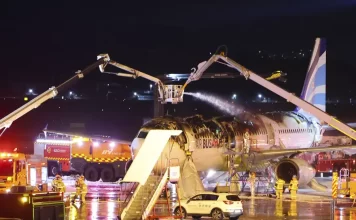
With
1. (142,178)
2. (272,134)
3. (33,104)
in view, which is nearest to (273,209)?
(142,178)

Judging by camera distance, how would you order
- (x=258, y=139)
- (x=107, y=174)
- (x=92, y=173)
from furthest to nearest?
(x=92, y=173) → (x=107, y=174) → (x=258, y=139)

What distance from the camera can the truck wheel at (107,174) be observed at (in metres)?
58.3

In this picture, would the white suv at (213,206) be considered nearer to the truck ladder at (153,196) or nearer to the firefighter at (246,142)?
the truck ladder at (153,196)

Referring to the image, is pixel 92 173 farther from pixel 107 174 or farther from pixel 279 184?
pixel 279 184

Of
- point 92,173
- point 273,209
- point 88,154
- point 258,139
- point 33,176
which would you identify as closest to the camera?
point 273,209

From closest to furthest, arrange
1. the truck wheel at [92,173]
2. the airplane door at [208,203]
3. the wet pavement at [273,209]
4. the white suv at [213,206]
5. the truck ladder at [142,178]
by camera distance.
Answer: the truck ladder at [142,178], the white suv at [213,206], the airplane door at [208,203], the wet pavement at [273,209], the truck wheel at [92,173]

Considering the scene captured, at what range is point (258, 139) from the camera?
48.2 metres

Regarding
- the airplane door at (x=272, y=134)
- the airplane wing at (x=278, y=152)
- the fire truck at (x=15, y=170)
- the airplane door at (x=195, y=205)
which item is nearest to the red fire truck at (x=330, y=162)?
the airplane door at (x=272, y=134)

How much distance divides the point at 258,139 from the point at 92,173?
678 inches

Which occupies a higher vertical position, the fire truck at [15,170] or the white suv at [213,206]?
the fire truck at [15,170]

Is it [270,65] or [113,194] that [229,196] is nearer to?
[113,194]

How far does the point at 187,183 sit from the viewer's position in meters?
37.6

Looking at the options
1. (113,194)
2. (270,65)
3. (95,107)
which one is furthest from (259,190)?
(270,65)

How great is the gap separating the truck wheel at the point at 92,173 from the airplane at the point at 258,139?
15.8 metres
